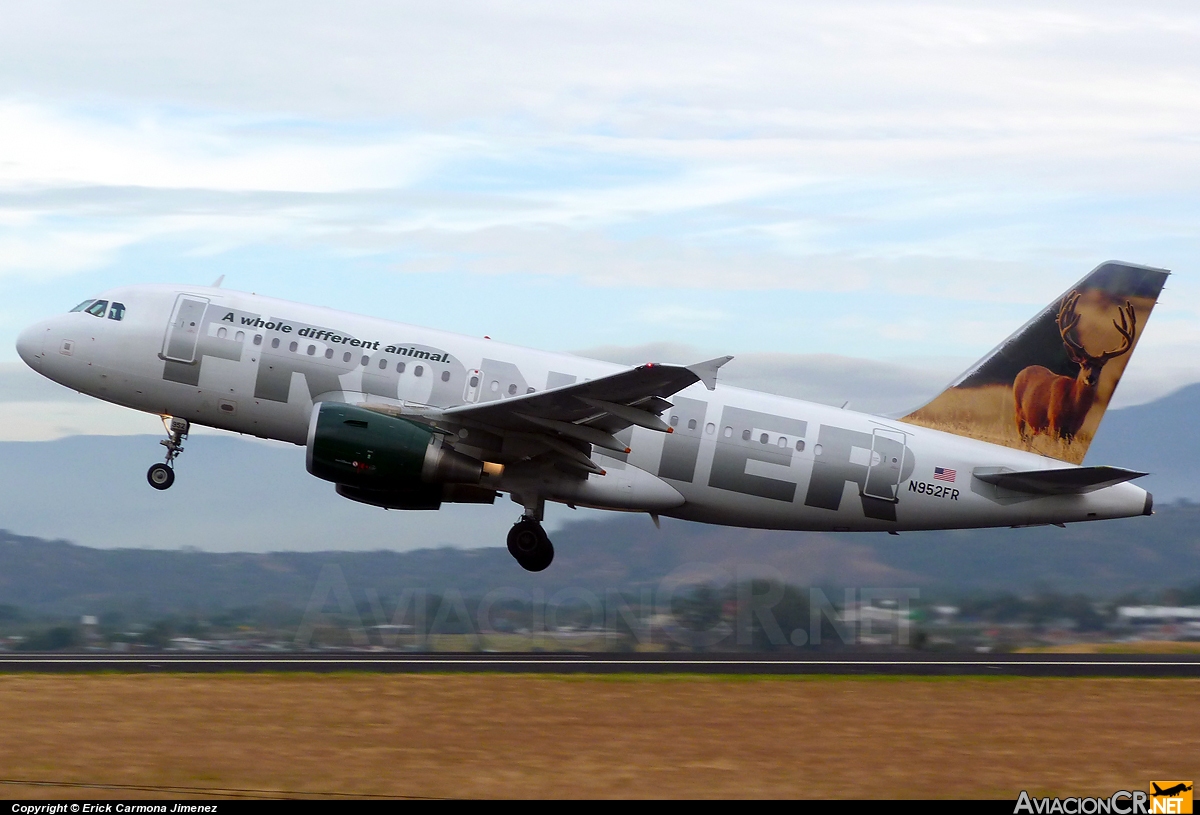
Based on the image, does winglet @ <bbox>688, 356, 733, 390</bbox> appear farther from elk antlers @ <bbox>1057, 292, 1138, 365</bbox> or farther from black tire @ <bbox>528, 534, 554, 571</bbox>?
elk antlers @ <bbox>1057, 292, 1138, 365</bbox>

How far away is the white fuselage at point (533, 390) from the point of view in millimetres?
24891

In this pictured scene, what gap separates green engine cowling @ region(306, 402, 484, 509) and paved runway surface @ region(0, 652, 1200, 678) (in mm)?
3399

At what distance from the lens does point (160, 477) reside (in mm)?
26422

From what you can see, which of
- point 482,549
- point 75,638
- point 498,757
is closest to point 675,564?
point 482,549

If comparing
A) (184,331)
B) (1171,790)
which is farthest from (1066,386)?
(184,331)

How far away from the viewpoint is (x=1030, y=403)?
27172mm

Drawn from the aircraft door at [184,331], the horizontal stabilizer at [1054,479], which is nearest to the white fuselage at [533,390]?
the aircraft door at [184,331]

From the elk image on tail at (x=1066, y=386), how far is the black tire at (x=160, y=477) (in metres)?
18.0

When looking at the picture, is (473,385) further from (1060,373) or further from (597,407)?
(1060,373)

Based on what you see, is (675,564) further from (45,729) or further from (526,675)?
(45,729)

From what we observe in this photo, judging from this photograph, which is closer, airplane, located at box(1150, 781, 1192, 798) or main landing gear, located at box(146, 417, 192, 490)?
airplane, located at box(1150, 781, 1192, 798)

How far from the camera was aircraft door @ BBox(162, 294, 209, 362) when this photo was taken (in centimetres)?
2514

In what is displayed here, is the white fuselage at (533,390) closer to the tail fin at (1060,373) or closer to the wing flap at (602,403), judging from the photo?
the tail fin at (1060,373)

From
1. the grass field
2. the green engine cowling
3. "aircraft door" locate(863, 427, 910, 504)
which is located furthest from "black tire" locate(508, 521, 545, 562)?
"aircraft door" locate(863, 427, 910, 504)
